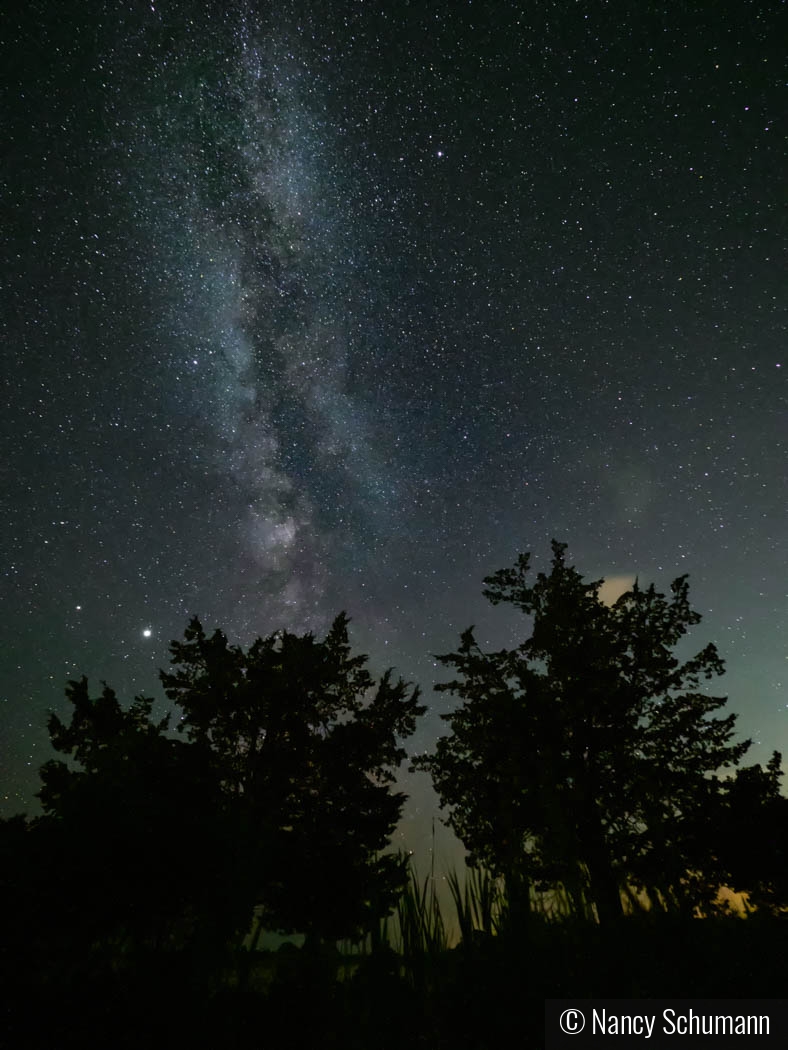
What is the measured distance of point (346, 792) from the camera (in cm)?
1192

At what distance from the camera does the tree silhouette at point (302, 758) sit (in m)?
10.3

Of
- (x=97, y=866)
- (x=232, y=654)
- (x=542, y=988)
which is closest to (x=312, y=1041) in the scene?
(x=542, y=988)

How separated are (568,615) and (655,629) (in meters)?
2.31

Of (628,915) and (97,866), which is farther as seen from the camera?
(97,866)

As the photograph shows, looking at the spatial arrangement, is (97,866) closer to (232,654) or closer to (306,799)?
(306,799)

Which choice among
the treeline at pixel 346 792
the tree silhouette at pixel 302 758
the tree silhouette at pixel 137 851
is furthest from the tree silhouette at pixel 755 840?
the tree silhouette at pixel 137 851

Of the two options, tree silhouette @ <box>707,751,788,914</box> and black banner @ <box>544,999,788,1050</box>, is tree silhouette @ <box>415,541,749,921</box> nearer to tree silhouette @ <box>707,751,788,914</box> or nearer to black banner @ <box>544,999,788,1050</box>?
tree silhouette @ <box>707,751,788,914</box>

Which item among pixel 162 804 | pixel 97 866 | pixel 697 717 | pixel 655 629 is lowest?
pixel 97 866

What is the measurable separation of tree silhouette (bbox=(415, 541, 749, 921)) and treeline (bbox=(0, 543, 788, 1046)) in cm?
5

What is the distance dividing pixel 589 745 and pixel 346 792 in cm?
654

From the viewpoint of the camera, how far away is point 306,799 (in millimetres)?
12008

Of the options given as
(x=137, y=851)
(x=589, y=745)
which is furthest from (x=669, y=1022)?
(x=589, y=745)

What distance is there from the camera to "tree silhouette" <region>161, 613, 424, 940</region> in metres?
10.3

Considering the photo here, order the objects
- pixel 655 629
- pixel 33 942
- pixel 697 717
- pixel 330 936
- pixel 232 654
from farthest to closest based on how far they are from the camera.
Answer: pixel 232 654 < pixel 655 629 < pixel 697 717 < pixel 330 936 < pixel 33 942
